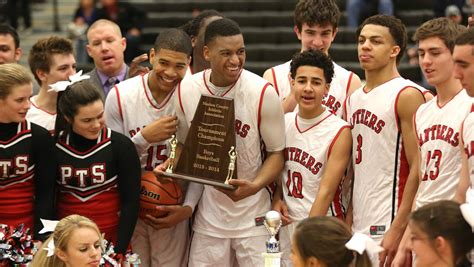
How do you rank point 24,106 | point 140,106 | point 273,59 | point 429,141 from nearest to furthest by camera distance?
point 429,141, point 24,106, point 140,106, point 273,59

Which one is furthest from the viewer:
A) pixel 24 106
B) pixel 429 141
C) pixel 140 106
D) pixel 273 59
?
pixel 273 59

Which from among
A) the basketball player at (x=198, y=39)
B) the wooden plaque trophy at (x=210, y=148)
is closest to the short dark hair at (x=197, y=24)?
the basketball player at (x=198, y=39)

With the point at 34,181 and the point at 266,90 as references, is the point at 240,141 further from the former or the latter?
the point at 34,181

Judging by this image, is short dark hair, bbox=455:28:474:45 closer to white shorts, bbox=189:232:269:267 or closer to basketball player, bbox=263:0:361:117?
basketball player, bbox=263:0:361:117

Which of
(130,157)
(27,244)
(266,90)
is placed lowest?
(27,244)

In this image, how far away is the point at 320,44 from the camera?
22.1 ft

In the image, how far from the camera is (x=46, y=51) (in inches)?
273

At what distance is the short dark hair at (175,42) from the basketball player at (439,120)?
1438mm

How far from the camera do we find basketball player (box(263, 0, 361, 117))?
6648mm

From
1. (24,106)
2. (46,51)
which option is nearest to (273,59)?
(46,51)

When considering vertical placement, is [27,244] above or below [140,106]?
below

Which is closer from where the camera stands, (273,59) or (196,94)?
(196,94)

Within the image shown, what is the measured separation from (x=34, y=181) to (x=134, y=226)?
64cm

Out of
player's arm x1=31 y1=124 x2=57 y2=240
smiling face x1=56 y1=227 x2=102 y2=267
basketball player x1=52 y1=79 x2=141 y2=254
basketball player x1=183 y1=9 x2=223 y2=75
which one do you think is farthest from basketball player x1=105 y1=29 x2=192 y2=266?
smiling face x1=56 y1=227 x2=102 y2=267
